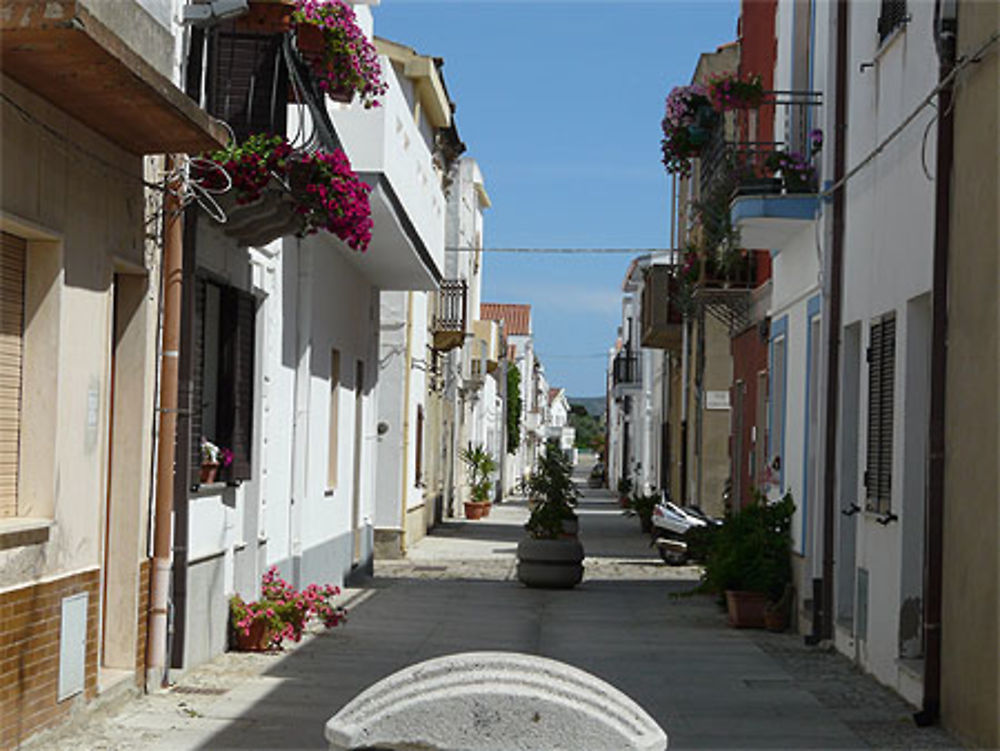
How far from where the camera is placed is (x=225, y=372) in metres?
12.5

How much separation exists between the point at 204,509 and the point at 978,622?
563cm

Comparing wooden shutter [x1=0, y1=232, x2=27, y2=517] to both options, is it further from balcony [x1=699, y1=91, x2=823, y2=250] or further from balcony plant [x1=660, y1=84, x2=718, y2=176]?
balcony plant [x1=660, y1=84, x2=718, y2=176]

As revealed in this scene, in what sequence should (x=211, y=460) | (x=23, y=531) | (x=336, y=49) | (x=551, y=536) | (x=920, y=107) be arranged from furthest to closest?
(x=551, y=536)
(x=336, y=49)
(x=211, y=460)
(x=920, y=107)
(x=23, y=531)

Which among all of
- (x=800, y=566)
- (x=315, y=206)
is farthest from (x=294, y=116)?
(x=800, y=566)

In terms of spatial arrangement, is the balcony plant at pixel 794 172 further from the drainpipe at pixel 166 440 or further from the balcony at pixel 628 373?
the balcony at pixel 628 373

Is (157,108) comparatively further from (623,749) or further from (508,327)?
(508,327)

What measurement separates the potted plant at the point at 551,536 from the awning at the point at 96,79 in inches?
450

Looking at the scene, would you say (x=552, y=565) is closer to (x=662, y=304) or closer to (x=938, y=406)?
(x=938, y=406)

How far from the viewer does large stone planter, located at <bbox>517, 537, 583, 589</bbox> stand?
20016 millimetres

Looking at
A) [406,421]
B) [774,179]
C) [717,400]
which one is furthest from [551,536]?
[717,400]

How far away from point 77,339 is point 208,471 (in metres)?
3.21

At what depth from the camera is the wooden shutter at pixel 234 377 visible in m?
12.4

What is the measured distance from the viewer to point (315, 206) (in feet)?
37.2

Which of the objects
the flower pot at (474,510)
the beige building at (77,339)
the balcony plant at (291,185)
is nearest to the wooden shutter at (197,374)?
the balcony plant at (291,185)
